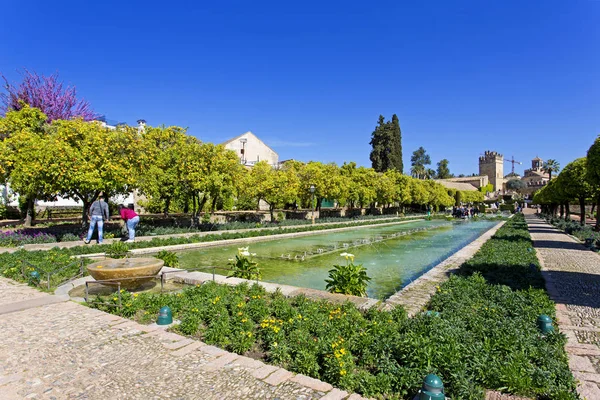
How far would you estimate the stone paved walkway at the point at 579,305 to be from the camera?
3824 mm

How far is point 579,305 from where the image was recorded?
20.7 feet

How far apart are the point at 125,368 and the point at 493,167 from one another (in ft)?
445

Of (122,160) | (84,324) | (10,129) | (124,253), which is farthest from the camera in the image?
(10,129)

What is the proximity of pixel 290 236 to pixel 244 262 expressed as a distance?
447 inches

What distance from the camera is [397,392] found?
3.38 meters

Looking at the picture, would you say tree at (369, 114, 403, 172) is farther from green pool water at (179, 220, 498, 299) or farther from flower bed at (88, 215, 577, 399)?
flower bed at (88, 215, 577, 399)

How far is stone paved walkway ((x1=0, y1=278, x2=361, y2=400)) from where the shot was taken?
11.0 feet

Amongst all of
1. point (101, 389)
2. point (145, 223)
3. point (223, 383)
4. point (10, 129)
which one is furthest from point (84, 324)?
point (10, 129)

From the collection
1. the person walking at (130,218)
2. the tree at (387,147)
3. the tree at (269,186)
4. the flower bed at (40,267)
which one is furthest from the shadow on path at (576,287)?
the tree at (387,147)

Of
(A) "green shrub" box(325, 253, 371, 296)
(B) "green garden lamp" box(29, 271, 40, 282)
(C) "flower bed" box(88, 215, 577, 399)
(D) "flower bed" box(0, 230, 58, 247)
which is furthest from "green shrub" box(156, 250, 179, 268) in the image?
(D) "flower bed" box(0, 230, 58, 247)

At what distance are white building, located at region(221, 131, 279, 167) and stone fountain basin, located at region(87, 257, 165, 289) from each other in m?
39.6

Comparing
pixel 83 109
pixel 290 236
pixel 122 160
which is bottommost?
pixel 290 236

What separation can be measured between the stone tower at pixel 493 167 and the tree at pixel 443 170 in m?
11.7

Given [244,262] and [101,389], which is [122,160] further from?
[101,389]
